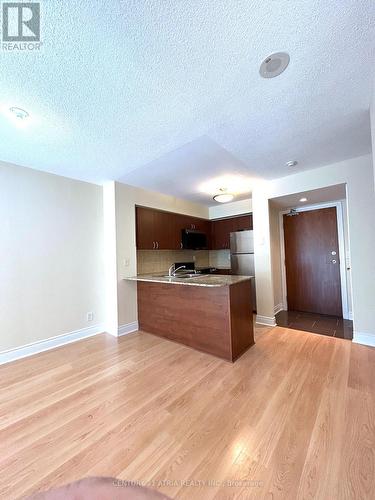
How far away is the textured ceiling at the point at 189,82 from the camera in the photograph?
41.6 inches

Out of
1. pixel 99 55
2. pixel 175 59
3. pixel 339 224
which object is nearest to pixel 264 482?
pixel 175 59

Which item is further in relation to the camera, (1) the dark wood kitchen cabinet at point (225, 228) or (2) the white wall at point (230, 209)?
(1) the dark wood kitchen cabinet at point (225, 228)

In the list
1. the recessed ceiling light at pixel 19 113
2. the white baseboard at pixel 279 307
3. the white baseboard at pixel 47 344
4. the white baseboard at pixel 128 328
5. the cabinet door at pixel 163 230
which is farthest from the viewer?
the white baseboard at pixel 279 307

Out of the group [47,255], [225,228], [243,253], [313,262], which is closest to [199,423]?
[47,255]

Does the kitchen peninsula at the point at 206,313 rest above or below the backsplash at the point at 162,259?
below

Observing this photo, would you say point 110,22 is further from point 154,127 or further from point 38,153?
point 38,153

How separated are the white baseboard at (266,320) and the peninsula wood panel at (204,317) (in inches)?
35.8

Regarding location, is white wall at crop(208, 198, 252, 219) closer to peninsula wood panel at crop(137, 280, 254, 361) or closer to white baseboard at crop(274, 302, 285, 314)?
white baseboard at crop(274, 302, 285, 314)

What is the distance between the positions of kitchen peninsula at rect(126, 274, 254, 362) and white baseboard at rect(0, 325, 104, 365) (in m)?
1.00

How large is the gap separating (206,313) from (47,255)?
2348mm

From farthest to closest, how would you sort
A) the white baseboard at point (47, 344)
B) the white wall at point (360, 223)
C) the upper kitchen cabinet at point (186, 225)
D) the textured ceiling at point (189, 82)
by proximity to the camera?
the upper kitchen cabinet at point (186, 225), the white wall at point (360, 223), the white baseboard at point (47, 344), the textured ceiling at point (189, 82)

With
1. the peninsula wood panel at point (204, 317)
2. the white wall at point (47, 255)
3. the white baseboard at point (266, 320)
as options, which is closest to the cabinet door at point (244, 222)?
the white baseboard at point (266, 320)

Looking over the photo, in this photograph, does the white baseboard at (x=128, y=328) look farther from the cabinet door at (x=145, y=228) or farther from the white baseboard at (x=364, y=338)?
the white baseboard at (x=364, y=338)

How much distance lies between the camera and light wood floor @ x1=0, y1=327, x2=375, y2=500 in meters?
1.09
